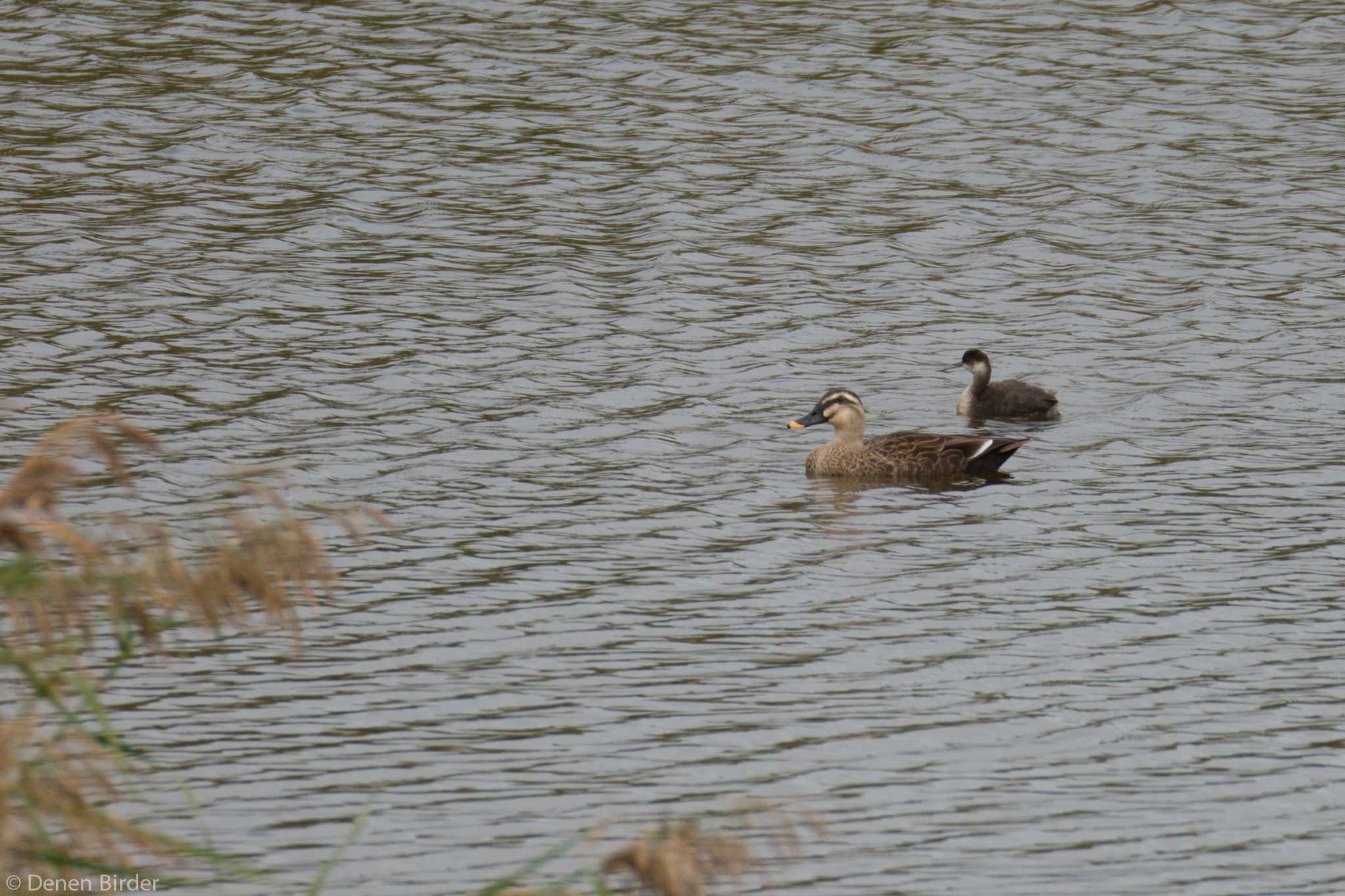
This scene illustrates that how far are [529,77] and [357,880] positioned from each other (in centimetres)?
2068

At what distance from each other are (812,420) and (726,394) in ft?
4.72

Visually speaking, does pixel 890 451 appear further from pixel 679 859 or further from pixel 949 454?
pixel 679 859

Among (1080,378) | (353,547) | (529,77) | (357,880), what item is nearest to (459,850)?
(357,880)

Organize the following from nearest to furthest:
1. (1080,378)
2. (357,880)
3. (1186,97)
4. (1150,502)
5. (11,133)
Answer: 1. (357,880)
2. (1150,502)
3. (1080,378)
4. (11,133)
5. (1186,97)

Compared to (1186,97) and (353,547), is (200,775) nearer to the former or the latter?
(353,547)

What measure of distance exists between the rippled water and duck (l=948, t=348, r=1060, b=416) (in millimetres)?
212

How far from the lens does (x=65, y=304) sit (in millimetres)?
20312

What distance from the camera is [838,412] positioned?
1753 centimetres

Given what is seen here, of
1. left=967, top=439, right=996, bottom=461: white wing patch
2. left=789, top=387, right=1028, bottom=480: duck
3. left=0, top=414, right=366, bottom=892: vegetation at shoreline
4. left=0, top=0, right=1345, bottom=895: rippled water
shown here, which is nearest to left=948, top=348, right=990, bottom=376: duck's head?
left=0, top=0, right=1345, bottom=895: rippled water

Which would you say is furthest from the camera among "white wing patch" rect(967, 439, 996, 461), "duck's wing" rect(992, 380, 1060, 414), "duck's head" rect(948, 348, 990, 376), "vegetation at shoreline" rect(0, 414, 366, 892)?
"duck's head" rect(948, 348, 990, 376)

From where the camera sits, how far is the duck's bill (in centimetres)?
1761

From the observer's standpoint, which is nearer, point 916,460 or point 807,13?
point 916,460

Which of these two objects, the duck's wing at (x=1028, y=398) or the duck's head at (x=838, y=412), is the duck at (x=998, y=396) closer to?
the duck's wing at (x=1028, y=398)

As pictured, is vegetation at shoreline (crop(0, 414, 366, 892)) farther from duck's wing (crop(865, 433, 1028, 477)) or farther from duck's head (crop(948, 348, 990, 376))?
duck's head (crop(948, 348, 990, 376))
